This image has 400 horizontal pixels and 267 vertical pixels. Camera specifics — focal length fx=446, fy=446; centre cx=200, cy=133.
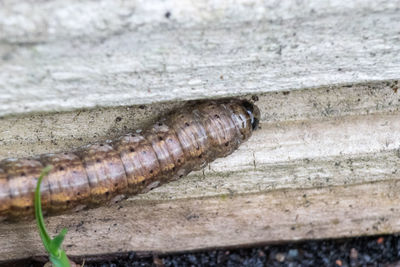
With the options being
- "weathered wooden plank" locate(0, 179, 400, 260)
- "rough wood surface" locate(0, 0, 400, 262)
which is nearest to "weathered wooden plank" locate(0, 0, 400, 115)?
"rough wood surface" locate(0, 0, 400, 262)

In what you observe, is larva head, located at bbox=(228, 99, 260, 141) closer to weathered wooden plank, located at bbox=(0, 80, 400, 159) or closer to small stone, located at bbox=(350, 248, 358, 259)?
weathered wooden plank, located at bbox=(0, 80, 400, 159)

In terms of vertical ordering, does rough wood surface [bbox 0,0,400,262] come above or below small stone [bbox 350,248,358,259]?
above

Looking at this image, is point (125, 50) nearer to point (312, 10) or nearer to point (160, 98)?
point (160, 98)

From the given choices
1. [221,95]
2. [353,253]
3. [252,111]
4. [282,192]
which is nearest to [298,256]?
[353,253]

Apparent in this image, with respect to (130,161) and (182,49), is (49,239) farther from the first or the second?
(182,49)

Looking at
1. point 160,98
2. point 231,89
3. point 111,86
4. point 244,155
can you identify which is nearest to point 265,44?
point 231,89

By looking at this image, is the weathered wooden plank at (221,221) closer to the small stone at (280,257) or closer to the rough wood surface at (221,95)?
the rough wood surface at (221,95)

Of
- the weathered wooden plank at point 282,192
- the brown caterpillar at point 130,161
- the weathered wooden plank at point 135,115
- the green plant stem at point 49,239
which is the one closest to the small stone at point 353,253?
the weathered wooden plank at point 282,192

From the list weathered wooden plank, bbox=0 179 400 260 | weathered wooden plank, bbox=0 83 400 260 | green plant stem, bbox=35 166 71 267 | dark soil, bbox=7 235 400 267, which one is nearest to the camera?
green plant stem, bbox=35 166 71 267
